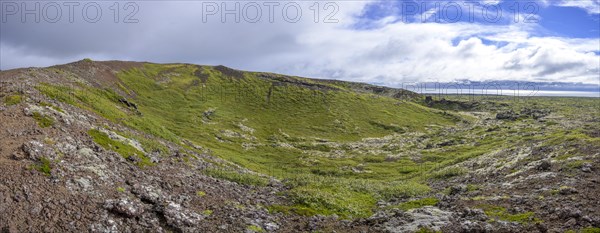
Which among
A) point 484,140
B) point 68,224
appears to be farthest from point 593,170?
point 484,140

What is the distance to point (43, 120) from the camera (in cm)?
3266

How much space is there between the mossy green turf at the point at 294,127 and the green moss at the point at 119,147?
34 centimetres

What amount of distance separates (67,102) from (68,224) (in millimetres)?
32495

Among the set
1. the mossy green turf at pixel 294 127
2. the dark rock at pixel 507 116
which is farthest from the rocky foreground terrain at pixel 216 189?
the dark rock at pixel 507 116

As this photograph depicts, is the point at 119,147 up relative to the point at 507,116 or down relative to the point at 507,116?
up

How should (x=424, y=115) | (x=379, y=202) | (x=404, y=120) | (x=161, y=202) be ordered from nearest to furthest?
(x=161, y=202)
(x=379, y=202)
(x=404, y=120)
(x=424, y=115)

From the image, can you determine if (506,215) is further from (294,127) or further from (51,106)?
(294,127)

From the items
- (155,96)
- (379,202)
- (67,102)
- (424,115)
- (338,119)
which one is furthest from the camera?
(424,115)

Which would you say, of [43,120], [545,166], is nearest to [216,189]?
[43,120]

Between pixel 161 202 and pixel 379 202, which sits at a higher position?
pixel 161 202

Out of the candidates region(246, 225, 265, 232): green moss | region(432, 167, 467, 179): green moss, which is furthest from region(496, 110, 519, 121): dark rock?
region(246, 225, 265, 232): green moss

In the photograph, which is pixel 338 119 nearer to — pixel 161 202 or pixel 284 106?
pixel 284 106

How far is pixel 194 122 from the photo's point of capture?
10731cm

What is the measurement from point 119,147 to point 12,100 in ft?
36.9
